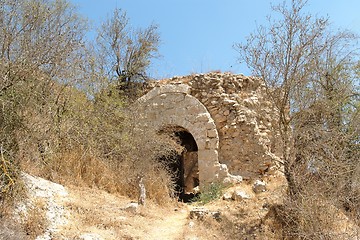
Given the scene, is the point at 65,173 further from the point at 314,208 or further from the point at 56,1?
the point at 314,208

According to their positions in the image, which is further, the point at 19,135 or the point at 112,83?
the point at 112,83

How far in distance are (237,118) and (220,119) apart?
1.67 feet

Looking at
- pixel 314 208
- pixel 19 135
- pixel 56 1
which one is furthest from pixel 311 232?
pixel 56 1

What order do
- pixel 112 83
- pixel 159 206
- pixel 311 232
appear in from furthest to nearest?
1. pixel 112 83
2. pixel 159 206
3. pixel 311 232

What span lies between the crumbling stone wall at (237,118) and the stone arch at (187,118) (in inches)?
1.6

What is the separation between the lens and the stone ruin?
400 inches

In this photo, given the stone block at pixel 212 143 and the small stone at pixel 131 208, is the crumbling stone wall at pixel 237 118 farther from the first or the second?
the small stone at pixel 131 208

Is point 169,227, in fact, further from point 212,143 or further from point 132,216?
point 212,143

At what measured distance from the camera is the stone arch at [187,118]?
10.2m

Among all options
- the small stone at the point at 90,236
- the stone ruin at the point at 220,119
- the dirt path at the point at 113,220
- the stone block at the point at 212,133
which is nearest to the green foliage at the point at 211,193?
the stone ruin at the point at 220,119

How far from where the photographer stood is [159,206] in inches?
325

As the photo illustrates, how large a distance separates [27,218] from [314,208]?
464 cm

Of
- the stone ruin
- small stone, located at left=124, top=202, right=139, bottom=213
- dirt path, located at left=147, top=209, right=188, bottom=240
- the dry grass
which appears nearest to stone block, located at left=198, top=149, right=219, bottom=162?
the stone ruin

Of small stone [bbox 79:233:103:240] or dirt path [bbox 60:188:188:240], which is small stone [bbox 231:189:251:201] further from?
small stone [bbox 79:233:103:240]
